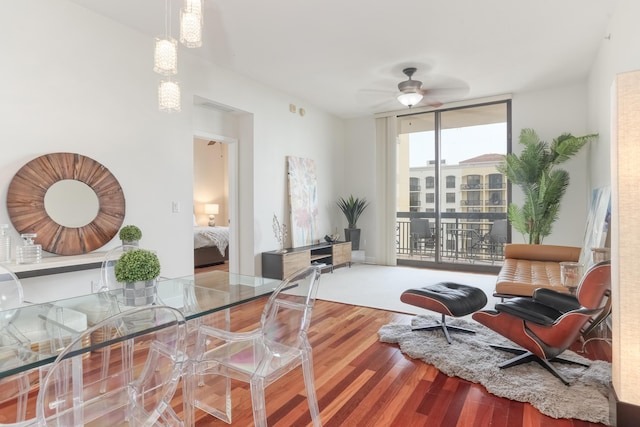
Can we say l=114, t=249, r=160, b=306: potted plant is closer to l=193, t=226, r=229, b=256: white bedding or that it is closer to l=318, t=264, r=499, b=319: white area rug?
l=318, t=264, r=499, b=319: white area rug

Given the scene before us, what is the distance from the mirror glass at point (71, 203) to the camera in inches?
116

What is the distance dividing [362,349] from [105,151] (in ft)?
9.90

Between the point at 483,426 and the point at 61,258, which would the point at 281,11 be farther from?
the point at 483,426

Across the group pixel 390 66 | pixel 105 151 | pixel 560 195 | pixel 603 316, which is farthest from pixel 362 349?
pixel 560 195

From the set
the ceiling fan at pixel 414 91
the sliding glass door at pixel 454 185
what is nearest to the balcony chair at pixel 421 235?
the sliding glass door at pixel 454 185

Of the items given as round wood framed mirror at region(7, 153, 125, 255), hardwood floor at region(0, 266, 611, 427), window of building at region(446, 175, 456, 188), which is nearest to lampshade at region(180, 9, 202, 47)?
round wood framed mirror at region(7, 153, 125, 255)

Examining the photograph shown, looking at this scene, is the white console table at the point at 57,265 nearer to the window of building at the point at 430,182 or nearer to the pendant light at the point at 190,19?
the pendant light at the point at 190,19

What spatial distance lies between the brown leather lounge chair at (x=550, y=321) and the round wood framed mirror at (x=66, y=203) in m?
3.36

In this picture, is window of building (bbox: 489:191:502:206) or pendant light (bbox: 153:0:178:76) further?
window of building (bbox: 489:191:502:206)

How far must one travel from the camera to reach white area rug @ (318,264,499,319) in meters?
4.29

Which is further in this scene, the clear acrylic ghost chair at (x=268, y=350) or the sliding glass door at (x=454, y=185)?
the sliding glass door at (x=454, y=185)

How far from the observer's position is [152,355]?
1.20 meters

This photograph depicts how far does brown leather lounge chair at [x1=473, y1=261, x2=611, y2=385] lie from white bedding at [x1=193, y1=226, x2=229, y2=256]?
5.03 meters

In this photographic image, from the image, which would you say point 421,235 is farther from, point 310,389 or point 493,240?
point 310,389
